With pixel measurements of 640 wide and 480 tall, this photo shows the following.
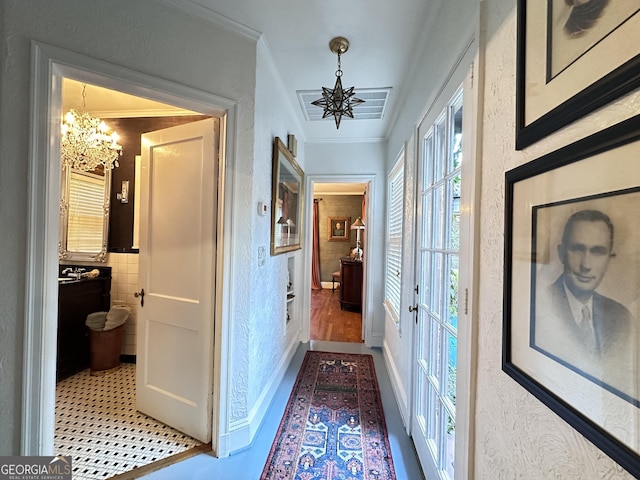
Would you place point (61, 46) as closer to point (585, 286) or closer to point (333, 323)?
point (585, 286)

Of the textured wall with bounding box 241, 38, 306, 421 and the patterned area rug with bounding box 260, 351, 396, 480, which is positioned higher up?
the textured wall with bounding box 241, 38, 306, 421

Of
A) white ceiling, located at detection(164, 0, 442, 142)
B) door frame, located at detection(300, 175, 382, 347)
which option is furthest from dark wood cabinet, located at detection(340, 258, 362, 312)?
white ceiling, located at detection(164, 0, 442, 142)

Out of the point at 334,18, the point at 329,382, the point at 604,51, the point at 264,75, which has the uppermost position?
the point at 334,18

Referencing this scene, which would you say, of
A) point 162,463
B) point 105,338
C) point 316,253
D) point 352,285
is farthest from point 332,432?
point 316,253

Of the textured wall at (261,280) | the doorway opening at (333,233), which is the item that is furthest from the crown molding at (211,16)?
the doorway opening at (333,233)

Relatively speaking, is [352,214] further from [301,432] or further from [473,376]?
[473,376]

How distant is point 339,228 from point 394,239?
469 centimetres

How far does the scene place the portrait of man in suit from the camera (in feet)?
1.37

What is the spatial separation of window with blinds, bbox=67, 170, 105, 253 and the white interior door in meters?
1.33

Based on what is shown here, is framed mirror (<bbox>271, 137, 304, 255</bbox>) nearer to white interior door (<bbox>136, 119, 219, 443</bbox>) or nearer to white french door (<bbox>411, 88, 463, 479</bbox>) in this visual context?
white interior door (<bbox>136, 119, 219, 443</bbox>)

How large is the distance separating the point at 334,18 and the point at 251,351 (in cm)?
215

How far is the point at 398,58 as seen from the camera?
193 centimetres

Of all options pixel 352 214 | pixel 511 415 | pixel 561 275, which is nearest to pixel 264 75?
pixel 561 275

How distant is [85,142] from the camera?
249 centimetres
